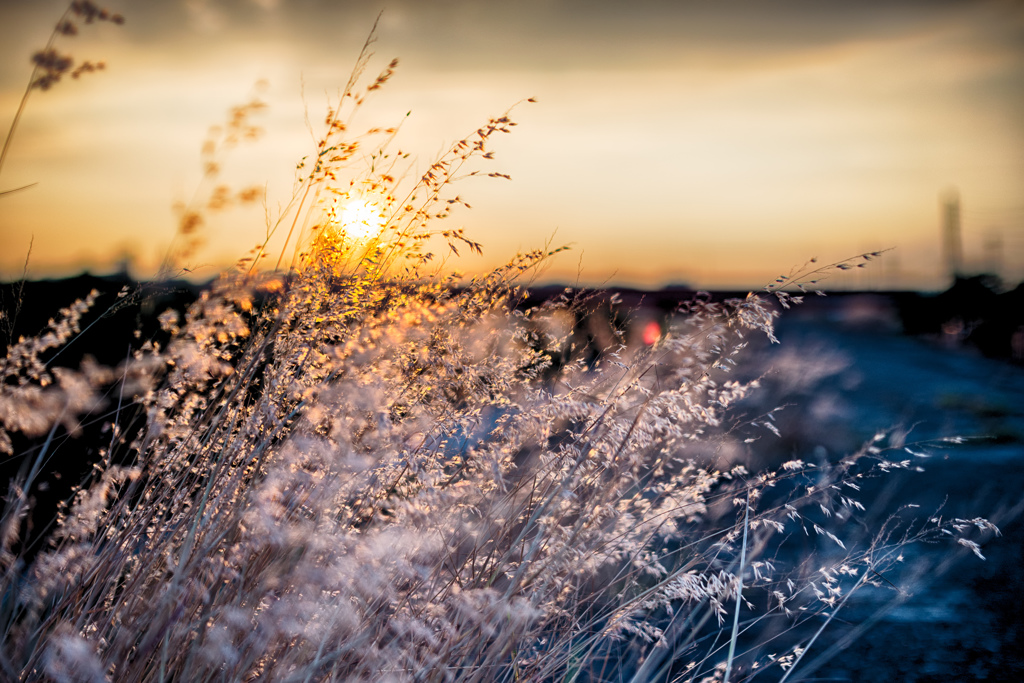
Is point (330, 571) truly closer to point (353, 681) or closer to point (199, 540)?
point (353, 681)

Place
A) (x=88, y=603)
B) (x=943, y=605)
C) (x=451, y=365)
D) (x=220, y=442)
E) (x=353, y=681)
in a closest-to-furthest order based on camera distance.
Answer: (x=353, y=681), (x=88, y=603), (x=220, y=442), (x=451, y=365), (x=943, y=605)

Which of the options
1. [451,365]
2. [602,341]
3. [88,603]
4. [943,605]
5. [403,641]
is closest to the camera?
[88,603]

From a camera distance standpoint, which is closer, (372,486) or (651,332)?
(372,486)

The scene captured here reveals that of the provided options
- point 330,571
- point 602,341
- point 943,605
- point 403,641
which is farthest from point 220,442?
point 943,605

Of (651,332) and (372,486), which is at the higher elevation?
(651,332)

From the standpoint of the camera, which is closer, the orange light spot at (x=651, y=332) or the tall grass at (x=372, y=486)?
the tall grass at (x=372, y=486)

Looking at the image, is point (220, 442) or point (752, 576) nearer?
point (220, 442)

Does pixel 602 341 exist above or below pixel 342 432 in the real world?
above

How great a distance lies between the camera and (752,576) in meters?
3.20

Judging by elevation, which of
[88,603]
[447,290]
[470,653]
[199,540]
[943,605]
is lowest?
[943,605]

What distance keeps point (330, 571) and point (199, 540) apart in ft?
1.19

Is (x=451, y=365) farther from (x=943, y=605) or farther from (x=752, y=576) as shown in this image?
(x=943, y=605)

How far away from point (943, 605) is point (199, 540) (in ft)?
10.8

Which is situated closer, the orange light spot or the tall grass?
the tall grass
